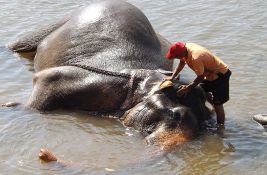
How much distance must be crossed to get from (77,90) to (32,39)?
8.56 feet

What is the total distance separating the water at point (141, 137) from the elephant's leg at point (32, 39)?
19cm

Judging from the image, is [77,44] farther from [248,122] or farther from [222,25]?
[222,25]

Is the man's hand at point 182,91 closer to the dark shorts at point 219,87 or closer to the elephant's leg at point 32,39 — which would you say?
the dark shorts at point 219,87

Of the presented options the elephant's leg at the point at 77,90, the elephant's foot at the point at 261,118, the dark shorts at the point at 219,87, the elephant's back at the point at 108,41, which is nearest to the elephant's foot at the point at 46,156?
the elephant's leg at the point at 77,90

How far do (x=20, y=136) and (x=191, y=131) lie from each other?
1825 mm

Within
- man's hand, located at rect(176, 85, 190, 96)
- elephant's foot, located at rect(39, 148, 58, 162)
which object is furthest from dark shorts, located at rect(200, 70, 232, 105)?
elephant's foot, located at rect(39, 148, 58, 162)

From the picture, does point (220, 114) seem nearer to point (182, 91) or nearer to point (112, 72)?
point (182, 91)

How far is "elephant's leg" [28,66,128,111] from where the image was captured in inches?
254

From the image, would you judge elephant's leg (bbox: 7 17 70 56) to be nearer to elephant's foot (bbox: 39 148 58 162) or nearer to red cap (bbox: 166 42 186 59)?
red cap (bbox: 166 42 186 59)

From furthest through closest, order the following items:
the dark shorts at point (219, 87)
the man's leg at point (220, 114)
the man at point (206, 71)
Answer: the man's leg at point (220, 114)
the dark shorts at point (219, 87)
the man at point (206, 71)

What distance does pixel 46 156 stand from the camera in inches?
211

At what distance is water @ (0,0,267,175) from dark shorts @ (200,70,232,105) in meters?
0.33

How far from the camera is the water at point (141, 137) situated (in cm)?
534

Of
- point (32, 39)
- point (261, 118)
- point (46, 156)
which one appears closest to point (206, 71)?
point (261, 118)
